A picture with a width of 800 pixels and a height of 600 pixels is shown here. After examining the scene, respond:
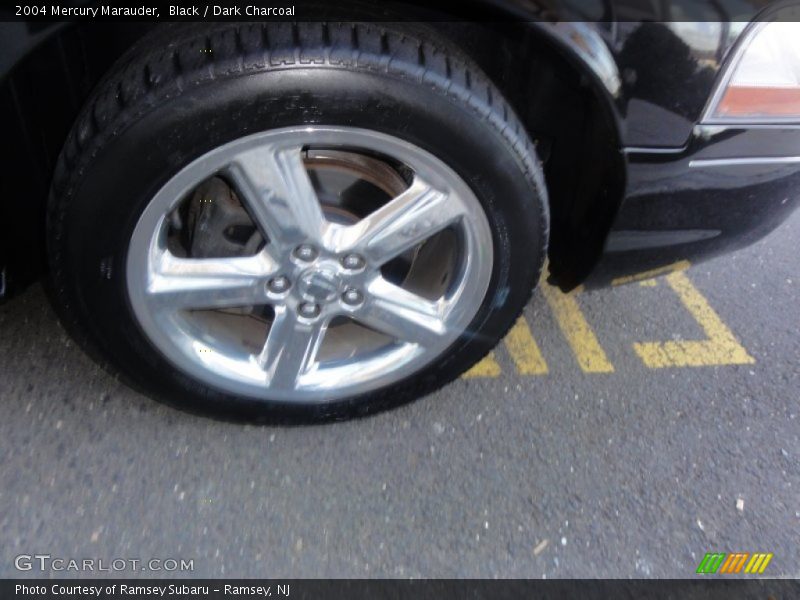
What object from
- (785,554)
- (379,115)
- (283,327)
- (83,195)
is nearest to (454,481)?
(283,327)

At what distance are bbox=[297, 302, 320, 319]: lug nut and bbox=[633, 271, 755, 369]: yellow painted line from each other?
112 cm

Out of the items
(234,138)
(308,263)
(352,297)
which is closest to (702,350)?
(352,297)

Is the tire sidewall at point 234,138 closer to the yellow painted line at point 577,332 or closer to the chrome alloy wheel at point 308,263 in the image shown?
the chrome alloy wheel at point 308,263

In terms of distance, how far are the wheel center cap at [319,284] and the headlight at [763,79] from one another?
89 centimetres

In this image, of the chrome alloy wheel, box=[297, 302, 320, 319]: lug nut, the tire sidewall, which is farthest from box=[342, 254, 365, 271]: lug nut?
the tire sidewall

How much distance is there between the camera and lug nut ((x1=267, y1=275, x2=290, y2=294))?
62.9 inches

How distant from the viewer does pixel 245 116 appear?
1332 mm

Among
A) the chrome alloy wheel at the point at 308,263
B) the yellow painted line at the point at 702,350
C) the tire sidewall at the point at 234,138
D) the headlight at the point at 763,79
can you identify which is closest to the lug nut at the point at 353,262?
the chrome alloy wheel at the point at 308,263

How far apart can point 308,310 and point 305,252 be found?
0.55 feet

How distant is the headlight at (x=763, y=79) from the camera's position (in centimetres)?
138

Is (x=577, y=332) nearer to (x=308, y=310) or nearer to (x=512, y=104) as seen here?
(x=512, y=104)

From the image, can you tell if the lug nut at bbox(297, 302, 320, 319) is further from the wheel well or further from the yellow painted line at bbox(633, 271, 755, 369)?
the yellow painted line at bbox(633, 271, 755, 369)

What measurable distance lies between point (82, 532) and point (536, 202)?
1.28 meters
